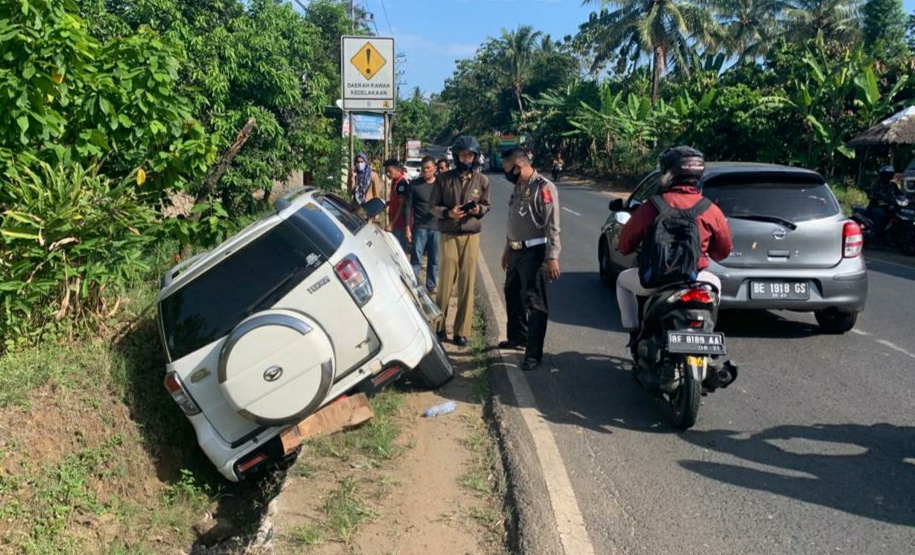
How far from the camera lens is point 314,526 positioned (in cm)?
402

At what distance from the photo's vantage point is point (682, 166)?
17.2 ft

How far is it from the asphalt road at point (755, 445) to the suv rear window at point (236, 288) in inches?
81.5

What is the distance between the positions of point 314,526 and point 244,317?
1.45 meters

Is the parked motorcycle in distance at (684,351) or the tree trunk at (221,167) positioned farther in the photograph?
the tree trunk at (221,167)

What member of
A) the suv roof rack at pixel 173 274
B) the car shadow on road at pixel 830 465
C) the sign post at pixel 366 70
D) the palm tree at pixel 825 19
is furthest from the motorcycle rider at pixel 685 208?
the palm tree at pixel 825 19

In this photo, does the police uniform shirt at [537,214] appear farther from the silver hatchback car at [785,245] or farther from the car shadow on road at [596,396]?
the silver hatchback car at [785,245]

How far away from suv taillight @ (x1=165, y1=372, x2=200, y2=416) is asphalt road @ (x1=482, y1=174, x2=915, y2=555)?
2.36 meters

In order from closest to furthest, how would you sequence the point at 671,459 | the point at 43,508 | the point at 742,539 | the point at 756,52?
the point at 742,539 < the point at 43,508 < the point at 671,459 < the point at 756,52

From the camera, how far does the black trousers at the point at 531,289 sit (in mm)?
6441

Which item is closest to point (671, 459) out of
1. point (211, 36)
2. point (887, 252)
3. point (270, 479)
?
point (270, 479)

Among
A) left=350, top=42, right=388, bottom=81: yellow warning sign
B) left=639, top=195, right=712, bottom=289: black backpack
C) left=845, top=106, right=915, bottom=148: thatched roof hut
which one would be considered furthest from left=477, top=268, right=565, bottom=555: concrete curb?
left=845, top=106, right=915, bottom=148: thatched roof hut

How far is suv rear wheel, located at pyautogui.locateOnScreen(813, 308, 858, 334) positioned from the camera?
7582 millimetres

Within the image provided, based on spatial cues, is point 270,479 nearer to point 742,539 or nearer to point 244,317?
point 244,317

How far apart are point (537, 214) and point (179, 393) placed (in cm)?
313
